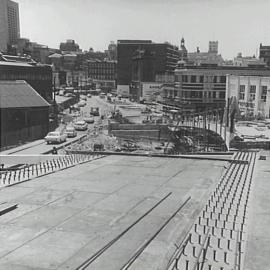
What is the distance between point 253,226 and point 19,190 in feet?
43.7

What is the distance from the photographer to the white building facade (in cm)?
7294

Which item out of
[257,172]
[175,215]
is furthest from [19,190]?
[257,172]

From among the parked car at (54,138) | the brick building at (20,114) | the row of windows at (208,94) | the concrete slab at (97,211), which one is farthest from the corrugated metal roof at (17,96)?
the row of windows at (208,94)

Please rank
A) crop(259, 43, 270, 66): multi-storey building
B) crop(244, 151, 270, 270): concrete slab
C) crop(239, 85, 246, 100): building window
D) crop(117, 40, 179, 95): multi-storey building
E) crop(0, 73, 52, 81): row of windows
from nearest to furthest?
crop(244, 151, 270, 270): concrete slab < crop(0, 73, 52, 81): row of windows < crop(239, 85, 246, 100): building window < crop(117, 40, 179, 95): multi-storey building < crop(259, 43, 270, 66): multi-storey building

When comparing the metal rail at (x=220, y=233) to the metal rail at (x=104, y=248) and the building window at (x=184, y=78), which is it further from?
the building window at (x=184, y=78)

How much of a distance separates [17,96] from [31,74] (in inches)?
682

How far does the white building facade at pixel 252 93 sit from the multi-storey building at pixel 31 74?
35.9 m

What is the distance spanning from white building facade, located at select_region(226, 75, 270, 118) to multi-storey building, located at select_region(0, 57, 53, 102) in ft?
118

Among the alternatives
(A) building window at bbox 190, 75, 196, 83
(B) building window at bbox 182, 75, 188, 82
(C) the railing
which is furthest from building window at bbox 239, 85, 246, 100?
(C) the railing

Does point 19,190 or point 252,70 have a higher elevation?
point 252,70

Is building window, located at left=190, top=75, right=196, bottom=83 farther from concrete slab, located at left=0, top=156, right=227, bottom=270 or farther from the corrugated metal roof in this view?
concrete slab, located at left=0, top=156, right=227, bottom=270

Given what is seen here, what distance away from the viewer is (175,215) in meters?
19.1

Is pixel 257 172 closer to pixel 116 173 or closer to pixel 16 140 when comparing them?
pixel 116 173

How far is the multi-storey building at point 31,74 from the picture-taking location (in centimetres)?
6388
